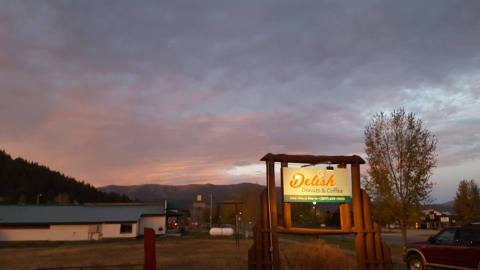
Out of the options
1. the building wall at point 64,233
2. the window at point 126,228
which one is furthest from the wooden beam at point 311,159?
the window at point 126,228

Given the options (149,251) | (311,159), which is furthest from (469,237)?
(149,251)

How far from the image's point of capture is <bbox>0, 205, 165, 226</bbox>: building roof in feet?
199

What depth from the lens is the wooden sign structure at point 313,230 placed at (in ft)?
47.2

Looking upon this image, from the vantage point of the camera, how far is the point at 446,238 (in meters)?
17.3

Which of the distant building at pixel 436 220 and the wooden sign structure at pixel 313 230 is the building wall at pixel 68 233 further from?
the distant building at pixel 436 220

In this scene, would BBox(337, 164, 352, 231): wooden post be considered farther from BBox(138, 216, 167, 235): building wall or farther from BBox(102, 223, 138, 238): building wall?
BBox(138, 216, 167, 235): building wall

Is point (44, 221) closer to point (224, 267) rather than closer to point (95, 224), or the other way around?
point (95, 224)

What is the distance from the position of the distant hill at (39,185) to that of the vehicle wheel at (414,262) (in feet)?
461

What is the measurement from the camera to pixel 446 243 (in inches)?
672

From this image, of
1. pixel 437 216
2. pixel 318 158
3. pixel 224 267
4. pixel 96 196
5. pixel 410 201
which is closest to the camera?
pixel 318 158

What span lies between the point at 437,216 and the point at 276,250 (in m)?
106

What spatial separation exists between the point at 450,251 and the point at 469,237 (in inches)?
37.2

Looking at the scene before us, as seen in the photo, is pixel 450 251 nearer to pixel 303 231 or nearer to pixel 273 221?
pixel 303 231

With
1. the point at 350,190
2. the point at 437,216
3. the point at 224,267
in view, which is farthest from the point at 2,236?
the point at 437,216
